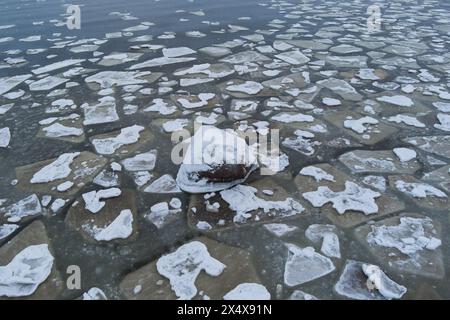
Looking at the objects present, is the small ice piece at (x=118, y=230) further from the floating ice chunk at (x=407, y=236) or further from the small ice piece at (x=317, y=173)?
the floating ice chunk at (x=407, y=236)

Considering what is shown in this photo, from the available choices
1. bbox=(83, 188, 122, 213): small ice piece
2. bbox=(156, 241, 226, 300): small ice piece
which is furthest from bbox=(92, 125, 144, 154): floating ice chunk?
bbox=(156, 241, 226, 300): small ice piece

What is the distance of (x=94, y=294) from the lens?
1.96 metres

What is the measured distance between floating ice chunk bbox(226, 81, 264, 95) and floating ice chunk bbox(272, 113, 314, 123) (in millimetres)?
701

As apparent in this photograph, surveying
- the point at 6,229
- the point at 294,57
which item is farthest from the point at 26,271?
the point at 294,57

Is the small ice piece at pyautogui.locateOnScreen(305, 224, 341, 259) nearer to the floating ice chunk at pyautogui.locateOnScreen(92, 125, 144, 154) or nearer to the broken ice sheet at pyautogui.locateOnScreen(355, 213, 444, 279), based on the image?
the broken ice sheet at pyautogui.locateOnScreen(355, 213, 444, 279)

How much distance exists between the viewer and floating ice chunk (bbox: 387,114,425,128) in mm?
3598

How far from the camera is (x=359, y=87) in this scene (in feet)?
14.6

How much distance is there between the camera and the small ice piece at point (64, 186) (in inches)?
108

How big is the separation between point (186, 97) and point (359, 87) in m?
2.27

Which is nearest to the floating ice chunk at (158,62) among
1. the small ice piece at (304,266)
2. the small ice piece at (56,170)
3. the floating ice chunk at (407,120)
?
the small ice piece at (56,170)

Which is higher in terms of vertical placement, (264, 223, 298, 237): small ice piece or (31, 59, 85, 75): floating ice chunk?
(31, 59, 85, 75): floating ice chunk

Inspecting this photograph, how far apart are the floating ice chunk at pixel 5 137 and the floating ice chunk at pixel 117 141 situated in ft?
2.94

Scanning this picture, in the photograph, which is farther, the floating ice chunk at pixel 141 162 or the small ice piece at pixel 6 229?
the floating ice chunk at pixel 141 162
